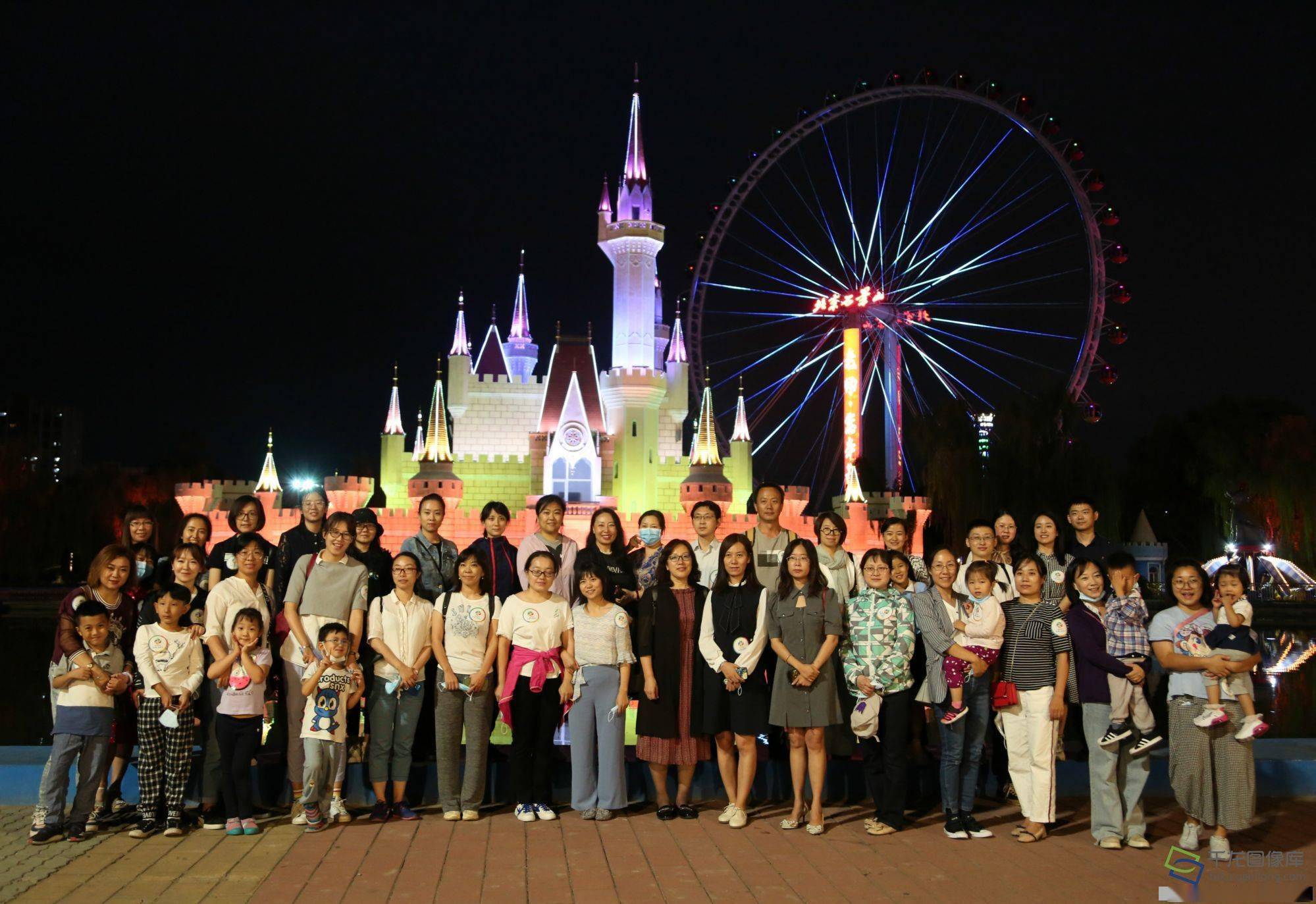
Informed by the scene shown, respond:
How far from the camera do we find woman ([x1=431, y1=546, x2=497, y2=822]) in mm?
7000

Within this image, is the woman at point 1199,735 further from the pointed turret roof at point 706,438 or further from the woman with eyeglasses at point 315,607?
the pointed turret roof at point 706,438

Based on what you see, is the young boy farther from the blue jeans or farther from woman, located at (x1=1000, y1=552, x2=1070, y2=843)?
woman, located at (x1=1000, y1=552, x2=1070, y2=843)

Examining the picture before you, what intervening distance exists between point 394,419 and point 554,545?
28.1m

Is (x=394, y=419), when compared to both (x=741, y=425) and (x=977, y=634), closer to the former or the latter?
(x=741, y=425)

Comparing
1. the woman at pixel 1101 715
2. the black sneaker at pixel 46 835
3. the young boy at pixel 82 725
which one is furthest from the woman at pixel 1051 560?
the black sneaker at pixel 46 835

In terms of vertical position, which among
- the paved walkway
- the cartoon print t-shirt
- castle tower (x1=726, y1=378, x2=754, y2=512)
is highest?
castle tower (x1=726, y1=378, x2=754, y2=512)

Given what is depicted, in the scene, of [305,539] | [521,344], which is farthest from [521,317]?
[305,539]

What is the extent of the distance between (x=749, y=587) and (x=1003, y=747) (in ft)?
7.17

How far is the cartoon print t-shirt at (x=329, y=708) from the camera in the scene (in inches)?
266

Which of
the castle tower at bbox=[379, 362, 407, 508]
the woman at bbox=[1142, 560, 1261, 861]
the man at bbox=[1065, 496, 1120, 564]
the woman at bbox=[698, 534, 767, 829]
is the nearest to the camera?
the woman at bbox=[1142, 560, 1261, 861]

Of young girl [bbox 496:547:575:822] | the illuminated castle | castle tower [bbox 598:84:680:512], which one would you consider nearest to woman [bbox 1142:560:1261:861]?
young girl [bbox 496:547:575:822]

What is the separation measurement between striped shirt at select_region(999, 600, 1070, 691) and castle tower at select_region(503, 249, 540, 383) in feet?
101

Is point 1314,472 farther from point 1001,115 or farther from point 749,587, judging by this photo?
point 749,587

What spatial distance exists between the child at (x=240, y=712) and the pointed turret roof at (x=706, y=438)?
2403 cm
